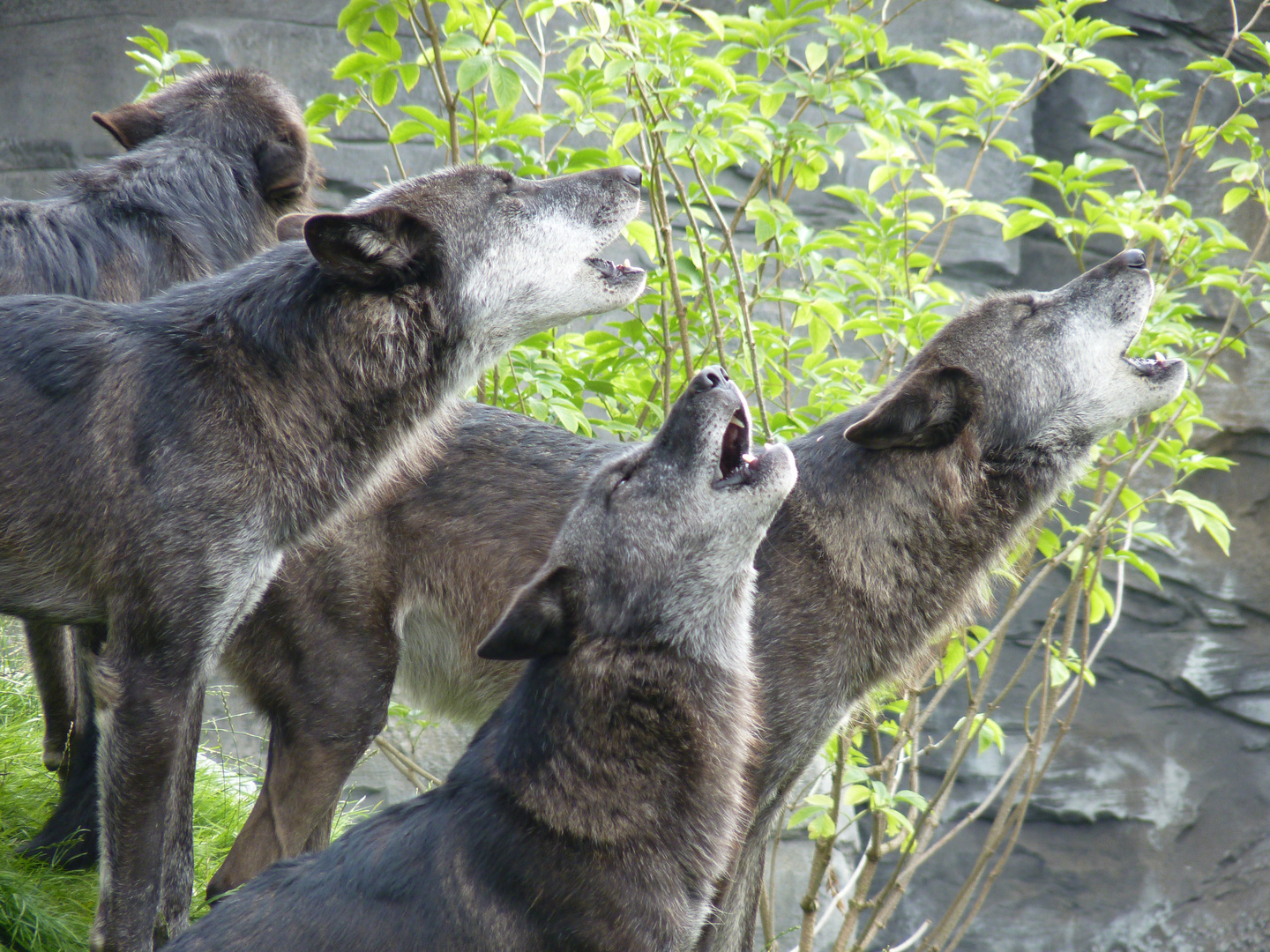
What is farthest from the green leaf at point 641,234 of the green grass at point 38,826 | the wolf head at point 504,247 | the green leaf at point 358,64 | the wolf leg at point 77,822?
the green grass at point 38,826

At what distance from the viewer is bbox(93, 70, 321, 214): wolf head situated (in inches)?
165

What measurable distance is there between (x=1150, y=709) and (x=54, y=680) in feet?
31.9

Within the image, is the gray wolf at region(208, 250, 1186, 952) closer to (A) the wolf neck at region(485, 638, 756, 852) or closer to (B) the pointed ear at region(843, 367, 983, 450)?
(B) the pointed ear at region(843, 367, 983, 450)

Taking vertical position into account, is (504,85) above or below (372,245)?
above

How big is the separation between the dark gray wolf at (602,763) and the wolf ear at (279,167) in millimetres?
2207

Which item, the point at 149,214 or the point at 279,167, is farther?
the point at 279,167

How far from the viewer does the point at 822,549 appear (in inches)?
130

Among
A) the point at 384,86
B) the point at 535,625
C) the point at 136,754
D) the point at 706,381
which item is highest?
the point at 384,86

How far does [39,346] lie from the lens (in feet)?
9.73

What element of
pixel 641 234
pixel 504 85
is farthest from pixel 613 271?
pixel 504 85

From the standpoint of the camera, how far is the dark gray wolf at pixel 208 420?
2.79 m

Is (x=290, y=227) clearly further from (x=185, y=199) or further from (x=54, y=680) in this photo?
(x=54, y=680)

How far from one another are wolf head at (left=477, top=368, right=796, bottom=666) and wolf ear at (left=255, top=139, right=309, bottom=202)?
2.31m

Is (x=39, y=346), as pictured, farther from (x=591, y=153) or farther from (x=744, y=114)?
(x=744, y=114)
